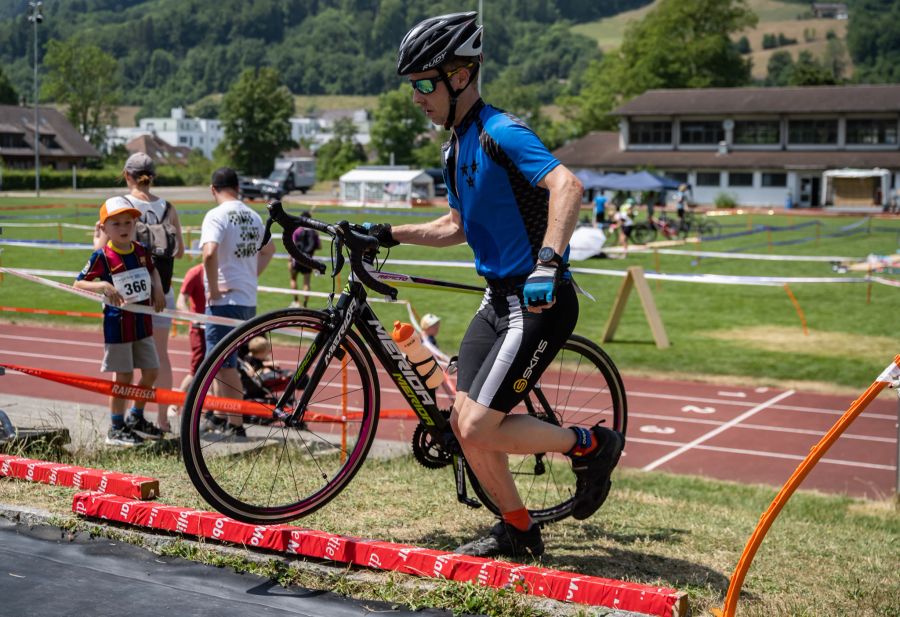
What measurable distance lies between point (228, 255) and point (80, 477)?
3196 millimetres

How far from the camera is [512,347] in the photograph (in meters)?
4.08

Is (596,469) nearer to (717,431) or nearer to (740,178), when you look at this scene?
(717,431)

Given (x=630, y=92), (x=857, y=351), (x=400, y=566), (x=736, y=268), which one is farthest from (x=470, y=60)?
(x=630, y=92)

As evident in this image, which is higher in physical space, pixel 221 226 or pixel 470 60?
pixel 470 60

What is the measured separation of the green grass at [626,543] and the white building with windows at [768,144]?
232 ft

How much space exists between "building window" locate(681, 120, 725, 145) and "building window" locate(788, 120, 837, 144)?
16.9ft

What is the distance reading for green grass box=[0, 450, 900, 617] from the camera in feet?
13.1

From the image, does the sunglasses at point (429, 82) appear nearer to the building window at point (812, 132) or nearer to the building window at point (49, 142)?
the building window at point (812, 132)

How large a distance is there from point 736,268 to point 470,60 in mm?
25292

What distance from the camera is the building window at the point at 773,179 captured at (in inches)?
3039

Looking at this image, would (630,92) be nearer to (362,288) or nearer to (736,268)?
(736,268)

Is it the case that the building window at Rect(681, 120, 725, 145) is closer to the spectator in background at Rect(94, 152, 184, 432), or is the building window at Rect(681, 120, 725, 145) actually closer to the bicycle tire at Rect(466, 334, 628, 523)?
the spectator in background at Rect(94, 152, 184, 432)

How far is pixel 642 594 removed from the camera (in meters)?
3.62

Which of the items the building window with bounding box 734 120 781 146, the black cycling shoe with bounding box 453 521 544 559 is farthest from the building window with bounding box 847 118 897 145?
the black cycling shoe with bounding box 453 521 544 559
